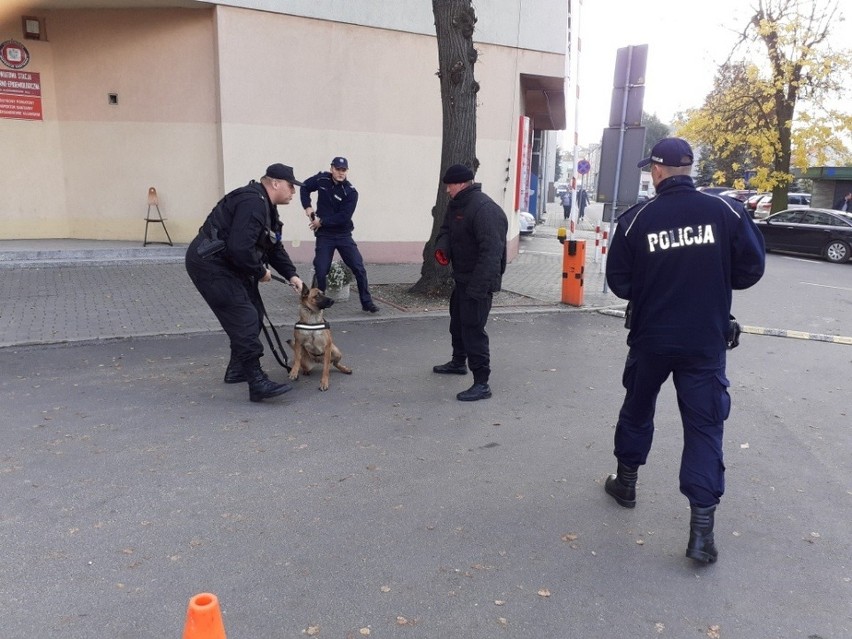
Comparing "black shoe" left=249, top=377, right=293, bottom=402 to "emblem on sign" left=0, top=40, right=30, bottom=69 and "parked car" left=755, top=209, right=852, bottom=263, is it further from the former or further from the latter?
"parked car" left=755, top=209, right=852, bottom=263

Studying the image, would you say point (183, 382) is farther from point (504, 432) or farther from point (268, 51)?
point (268, 51)

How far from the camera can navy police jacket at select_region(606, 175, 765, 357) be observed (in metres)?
3.23

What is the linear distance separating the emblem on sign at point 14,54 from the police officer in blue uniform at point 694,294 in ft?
40.8

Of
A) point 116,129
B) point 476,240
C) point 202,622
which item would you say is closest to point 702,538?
point 202,622

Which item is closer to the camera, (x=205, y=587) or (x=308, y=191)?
(x=205, y=587)

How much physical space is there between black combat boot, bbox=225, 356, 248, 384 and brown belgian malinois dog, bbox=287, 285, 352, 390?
434mm

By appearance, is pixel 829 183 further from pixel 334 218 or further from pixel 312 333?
pixel 312 333

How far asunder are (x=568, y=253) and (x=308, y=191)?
3912 millimetres

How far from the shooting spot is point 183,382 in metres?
5.83

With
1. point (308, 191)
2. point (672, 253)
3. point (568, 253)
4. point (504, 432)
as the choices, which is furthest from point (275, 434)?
point (568, 253)

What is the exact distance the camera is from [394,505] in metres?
3.78

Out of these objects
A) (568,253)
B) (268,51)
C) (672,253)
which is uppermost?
(268,51)

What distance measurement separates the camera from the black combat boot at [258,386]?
17.4 ft

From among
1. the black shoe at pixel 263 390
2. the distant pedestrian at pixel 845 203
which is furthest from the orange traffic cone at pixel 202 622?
the distant pedestrian at pixel 845 203
